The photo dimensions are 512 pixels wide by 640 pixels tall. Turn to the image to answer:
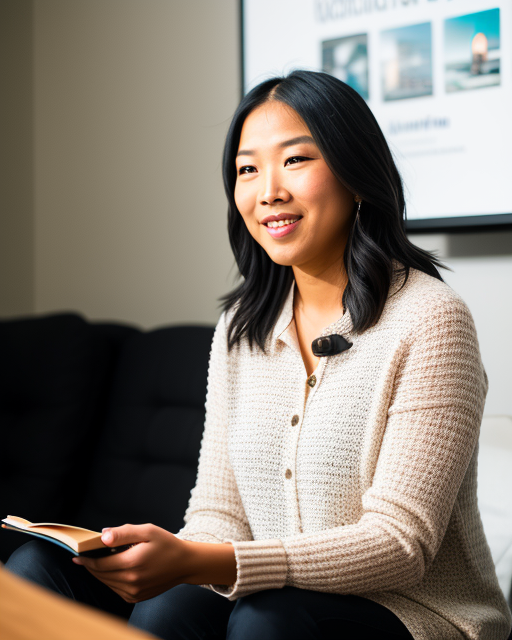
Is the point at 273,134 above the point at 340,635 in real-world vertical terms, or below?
above

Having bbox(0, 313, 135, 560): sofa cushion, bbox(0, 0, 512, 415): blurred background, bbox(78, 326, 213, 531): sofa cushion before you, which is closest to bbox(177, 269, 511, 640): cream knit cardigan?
bbox(78, 326, 213, 531): sofa cushion

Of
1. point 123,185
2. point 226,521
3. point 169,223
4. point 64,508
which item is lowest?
point 64,508

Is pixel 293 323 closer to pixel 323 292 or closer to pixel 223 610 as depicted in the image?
pixel 323 292

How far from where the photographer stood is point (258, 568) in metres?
0.93

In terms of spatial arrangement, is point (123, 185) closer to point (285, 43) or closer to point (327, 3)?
point (285, 43)

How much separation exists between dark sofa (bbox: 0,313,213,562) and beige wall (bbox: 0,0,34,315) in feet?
1.66

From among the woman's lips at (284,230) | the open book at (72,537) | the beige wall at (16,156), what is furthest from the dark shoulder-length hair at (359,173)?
the beige wall at (16,156)

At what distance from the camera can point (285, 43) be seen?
6.00ft

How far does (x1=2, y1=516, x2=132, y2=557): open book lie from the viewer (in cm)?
85

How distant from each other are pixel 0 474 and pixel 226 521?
857mm

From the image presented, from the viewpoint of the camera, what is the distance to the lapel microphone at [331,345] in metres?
1.12

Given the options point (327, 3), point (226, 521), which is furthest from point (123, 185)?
point (226, 521)

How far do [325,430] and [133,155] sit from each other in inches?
56.4

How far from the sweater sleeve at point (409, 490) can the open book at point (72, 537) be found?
0.62 ft
